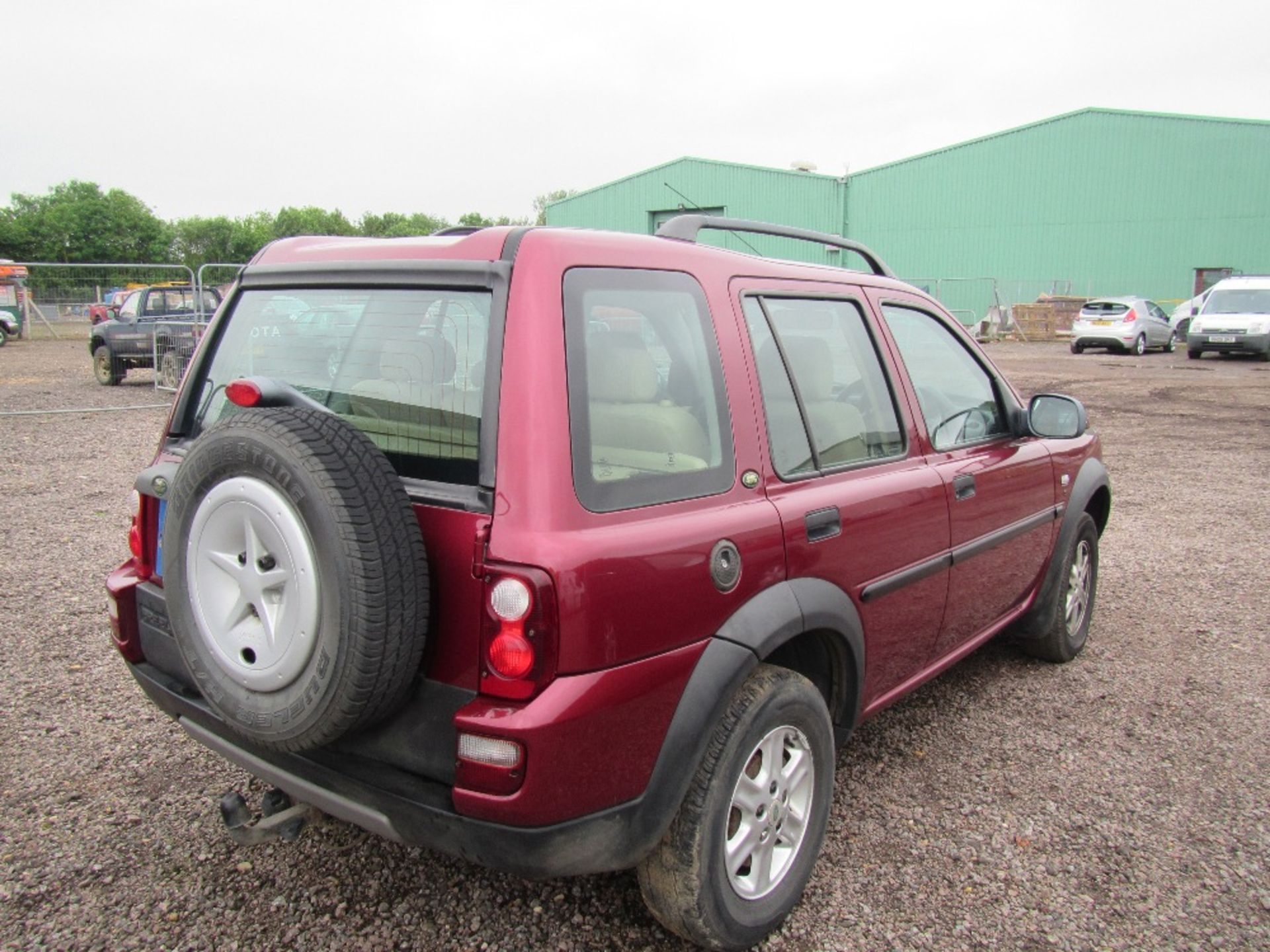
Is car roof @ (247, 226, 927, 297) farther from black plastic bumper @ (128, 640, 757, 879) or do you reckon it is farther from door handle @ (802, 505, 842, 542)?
black plastic bumper @ (128, 640, 757, 879)

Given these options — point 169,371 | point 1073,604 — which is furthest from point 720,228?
point 169,371

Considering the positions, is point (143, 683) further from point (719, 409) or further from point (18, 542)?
point (18, 542)

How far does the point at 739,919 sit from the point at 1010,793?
138 cm

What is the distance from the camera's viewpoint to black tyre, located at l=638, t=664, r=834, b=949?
7.22 feet

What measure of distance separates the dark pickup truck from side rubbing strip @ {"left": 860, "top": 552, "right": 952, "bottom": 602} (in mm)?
14808

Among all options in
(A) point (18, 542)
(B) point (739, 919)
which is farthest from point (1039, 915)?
(A) point (18, 542)

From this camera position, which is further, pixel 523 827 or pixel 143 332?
pixel 143 332

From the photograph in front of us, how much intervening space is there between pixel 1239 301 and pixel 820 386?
2491cm

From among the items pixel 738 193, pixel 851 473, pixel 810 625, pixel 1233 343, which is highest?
pixel 738 193

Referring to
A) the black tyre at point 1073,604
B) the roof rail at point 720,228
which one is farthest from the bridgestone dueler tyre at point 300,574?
the black tyre at point 1073,604

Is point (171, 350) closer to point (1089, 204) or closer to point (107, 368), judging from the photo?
point (107, 368)

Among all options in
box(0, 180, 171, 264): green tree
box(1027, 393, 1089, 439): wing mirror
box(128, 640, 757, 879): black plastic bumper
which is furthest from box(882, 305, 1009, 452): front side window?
box(0, 180, 171, 264): green tree

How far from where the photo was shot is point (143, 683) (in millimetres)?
2680

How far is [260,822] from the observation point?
2336 millimetres
